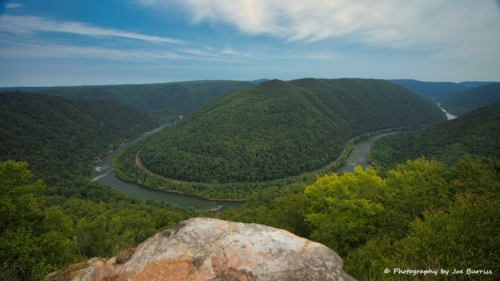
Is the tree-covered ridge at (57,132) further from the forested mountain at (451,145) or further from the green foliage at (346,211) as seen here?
the forested mountain at (451,145)

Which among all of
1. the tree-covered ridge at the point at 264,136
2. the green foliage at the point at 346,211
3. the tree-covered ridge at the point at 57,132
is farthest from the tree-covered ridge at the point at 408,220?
the tree-covered ridge at the point at 57,132

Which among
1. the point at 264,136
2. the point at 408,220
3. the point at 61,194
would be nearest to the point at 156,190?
the point at 61,194

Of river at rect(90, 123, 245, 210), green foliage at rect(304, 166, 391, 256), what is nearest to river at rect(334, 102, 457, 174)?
river at rect(90, 123, 245, 210)

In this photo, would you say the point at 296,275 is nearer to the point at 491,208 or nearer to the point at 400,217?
the point at 491,208

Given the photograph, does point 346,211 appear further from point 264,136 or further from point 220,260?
point 264,136

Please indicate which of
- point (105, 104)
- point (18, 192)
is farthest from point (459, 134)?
point (105, 104)

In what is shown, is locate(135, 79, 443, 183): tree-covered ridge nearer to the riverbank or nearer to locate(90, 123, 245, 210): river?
the riverbank

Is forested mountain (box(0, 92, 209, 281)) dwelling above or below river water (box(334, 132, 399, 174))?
above
